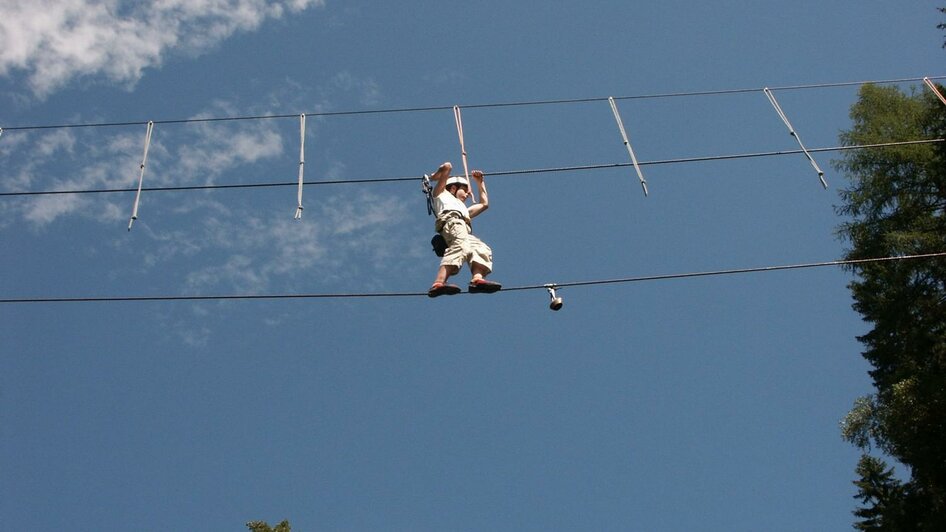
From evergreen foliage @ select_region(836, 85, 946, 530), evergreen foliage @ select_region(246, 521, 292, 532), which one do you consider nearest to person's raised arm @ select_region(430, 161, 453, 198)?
evergreen foliage @ select_region(836, 85, 946, 530)

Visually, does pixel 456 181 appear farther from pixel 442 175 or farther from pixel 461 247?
pixel 461 247

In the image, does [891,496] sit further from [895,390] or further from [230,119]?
[230,119]

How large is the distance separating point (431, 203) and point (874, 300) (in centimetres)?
1148

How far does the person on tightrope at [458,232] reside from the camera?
8.26m

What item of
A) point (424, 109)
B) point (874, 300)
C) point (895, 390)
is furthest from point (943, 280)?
point (424, 109)

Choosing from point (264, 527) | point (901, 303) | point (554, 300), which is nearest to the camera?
point (554, 300)

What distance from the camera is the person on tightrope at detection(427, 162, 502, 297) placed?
826 centimetres

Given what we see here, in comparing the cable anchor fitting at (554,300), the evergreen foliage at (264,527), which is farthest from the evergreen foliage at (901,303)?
the evergreen foliage at (264,527)

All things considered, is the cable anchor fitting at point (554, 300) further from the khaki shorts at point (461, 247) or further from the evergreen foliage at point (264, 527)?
the evergreen foliage at point (264, 527)

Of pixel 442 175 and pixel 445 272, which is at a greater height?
pixel 442 175

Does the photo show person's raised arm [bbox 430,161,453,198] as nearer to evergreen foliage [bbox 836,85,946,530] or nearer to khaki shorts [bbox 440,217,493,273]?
khaki shorts [bbox 440,217,493,273]

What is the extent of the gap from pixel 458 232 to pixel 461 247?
0.21 m

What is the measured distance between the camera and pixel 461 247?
28.6ft

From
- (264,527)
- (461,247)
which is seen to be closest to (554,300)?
(461,247)
